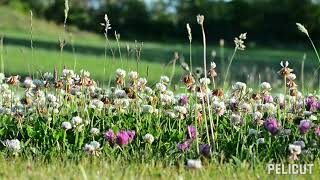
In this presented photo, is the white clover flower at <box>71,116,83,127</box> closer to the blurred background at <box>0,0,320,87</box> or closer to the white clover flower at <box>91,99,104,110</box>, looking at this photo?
the white clover flower at <box>91,99,104,110</box>

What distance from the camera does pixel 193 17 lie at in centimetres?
5238

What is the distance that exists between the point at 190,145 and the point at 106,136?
462mm

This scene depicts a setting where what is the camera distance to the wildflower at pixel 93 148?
4.00 meters

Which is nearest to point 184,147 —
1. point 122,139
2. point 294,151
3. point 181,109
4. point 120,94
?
point 122,139

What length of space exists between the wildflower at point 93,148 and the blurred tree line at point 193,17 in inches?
1628

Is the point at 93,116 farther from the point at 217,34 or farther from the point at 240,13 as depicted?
the point at 240,13

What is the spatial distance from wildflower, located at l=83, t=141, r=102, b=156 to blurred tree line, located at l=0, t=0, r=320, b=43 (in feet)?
136

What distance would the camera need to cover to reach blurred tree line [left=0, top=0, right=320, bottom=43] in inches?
1870

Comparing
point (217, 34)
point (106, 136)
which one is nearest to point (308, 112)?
point (106, 136)

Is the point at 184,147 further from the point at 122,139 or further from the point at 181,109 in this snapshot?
the point at 181,109

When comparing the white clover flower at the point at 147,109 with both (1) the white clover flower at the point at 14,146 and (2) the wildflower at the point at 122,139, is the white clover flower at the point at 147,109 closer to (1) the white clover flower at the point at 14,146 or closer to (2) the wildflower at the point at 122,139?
(2) the wildflower at the point at 122,139

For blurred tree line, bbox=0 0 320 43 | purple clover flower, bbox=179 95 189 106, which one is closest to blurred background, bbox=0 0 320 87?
blurred tree line, bbox=0 0 320 43

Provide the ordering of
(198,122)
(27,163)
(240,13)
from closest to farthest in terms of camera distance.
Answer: (27,163) < (198,122) < (240,13)

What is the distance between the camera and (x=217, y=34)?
47.0 meters
